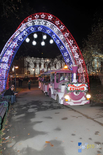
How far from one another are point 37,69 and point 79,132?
280 feet

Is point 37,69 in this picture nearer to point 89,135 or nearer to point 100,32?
point 100,32

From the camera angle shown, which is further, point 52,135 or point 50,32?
point 50,32

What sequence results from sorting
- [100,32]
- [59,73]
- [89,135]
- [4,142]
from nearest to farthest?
[4,142] → [89,135] → [59,73] → [100,32]

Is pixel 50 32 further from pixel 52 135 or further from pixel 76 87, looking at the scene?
pixel 52 135

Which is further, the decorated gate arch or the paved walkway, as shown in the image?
the decorated gate arch

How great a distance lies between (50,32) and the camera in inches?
710

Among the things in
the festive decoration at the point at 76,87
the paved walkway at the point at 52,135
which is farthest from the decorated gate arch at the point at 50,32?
the paved walkway at the point at 52,135

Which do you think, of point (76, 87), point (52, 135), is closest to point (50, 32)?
point (76, 87)

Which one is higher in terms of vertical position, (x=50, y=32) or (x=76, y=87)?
(x=50, y=32)

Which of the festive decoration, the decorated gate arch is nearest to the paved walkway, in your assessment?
the festive decoration

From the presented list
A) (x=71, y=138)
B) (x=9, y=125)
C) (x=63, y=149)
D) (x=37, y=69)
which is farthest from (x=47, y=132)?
(x=37, y=69)

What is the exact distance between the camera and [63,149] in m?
4.10

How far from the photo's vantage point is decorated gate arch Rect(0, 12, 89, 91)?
46.8ft

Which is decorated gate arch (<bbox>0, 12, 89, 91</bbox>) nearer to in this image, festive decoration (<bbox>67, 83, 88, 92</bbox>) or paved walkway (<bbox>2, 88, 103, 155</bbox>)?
festive decoration (<bbox>67, 83, 88, 92</bbox>)
